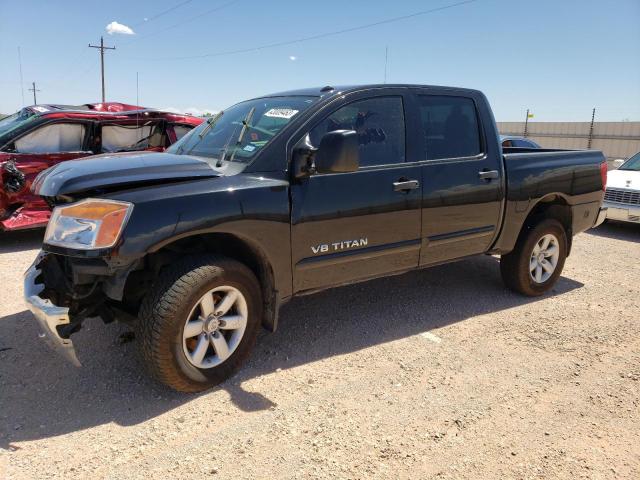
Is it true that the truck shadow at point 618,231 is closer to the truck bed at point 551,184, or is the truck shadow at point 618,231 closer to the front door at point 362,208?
the truck bed at point 551,184

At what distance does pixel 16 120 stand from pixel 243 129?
5267mm

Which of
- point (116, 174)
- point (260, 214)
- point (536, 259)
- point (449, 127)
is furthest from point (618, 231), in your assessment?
point (116, 174)

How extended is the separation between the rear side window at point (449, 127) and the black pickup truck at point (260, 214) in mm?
13

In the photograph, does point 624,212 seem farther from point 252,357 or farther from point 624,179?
point 252,357

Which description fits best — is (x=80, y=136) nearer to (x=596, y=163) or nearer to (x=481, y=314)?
(x=481, y=314)

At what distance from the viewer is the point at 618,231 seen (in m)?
8.66

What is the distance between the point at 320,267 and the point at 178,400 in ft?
4.03

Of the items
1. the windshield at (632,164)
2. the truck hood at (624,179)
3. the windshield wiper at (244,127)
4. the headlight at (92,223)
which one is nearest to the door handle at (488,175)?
the windshield wiper at (244,127)

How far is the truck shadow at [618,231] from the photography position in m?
8.10

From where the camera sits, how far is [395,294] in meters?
4.84

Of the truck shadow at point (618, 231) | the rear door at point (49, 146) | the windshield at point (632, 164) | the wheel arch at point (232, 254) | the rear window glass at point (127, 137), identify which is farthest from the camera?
the windshield at point (632, 164)

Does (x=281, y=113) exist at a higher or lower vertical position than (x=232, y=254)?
higher

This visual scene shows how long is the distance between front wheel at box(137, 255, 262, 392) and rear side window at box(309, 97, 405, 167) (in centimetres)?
113

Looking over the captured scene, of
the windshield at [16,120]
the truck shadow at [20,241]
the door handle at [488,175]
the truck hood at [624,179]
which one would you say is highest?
the windshield at [16,120]
